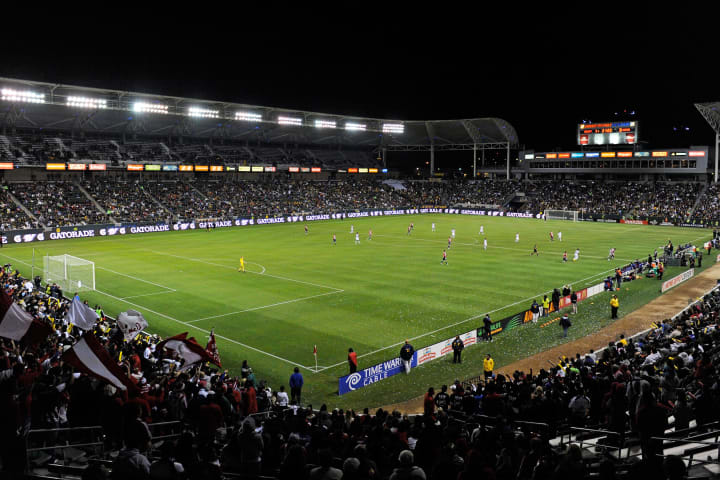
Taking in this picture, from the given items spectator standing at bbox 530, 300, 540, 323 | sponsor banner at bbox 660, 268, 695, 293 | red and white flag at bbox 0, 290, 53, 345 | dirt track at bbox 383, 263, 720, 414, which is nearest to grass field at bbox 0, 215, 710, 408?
dirt track at bbox 383, 263, 720, 414

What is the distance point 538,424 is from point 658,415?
2.20 meters

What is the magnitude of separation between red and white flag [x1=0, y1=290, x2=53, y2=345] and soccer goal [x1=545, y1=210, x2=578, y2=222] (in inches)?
3292

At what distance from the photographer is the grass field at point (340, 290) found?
74.3 feet

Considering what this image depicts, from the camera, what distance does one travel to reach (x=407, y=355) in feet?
67.7

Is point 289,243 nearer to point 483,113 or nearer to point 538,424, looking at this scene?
point 538,424

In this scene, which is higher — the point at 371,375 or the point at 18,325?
the point at 18,325

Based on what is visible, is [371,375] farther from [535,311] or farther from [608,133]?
[608,133]

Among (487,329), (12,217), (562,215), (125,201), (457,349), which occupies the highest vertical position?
(125,201)

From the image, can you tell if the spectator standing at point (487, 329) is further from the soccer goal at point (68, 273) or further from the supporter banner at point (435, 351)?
the soccer goal at point (68, 273)

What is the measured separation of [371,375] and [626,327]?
47.2 ft

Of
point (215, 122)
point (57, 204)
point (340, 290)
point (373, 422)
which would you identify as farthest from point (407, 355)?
point (215, 122)

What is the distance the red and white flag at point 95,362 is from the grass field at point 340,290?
386 inches

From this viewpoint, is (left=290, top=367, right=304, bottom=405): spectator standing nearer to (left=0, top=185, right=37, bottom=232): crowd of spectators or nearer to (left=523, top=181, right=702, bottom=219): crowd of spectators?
(left=0, top=185, right=37, bottom=232): crowd of spectators

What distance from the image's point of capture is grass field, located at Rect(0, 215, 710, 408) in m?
22.6
